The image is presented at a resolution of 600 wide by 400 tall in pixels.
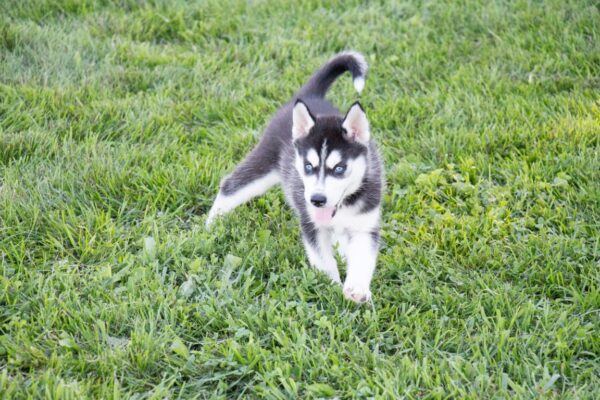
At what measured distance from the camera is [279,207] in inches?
186

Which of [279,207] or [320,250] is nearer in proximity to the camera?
[320,250]

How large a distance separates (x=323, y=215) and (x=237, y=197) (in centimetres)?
75

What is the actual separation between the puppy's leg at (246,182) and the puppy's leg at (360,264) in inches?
31.5

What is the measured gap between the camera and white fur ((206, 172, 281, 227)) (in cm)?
451

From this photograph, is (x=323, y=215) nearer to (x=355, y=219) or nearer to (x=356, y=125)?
(x=355, y=219)

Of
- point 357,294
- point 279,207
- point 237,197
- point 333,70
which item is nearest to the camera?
point 357,294

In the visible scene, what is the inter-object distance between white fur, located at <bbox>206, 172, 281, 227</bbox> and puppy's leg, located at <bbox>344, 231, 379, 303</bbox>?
2.61 feet

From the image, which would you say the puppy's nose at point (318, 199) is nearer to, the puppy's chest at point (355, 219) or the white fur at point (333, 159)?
the white fur at point (333, 159)

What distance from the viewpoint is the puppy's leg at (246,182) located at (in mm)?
4523

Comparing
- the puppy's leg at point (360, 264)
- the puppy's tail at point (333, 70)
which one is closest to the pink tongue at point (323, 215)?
the puppy's leg at point (360, 264)

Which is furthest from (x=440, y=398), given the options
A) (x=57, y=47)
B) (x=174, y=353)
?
(x=57, y=47)

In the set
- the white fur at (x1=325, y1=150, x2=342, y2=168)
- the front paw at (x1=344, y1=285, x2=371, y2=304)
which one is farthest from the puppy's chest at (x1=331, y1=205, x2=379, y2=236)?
the front paw at (x1=344, y1=285, x2=371, y2=304)

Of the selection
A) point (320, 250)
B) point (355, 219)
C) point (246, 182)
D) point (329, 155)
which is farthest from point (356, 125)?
point (246, 182)

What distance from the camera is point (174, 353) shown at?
340 centimetres
